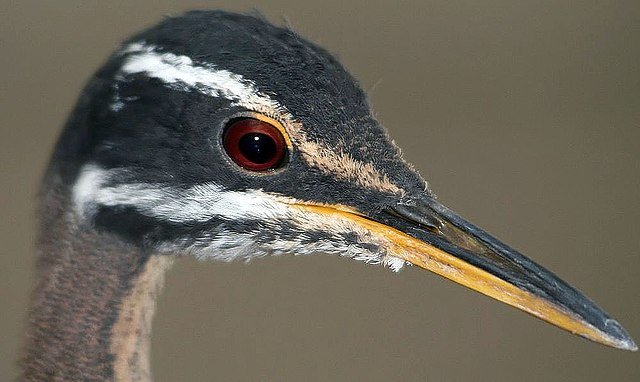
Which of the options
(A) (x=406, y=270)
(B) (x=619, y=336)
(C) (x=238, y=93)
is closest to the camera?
(C) (x=238, y=93)

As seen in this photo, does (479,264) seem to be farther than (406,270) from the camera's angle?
No

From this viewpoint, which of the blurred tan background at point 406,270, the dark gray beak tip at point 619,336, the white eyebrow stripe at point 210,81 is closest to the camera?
the white eyebrow stripe at point 210,81

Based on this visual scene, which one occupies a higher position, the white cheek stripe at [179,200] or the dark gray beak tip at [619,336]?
the white cheek stripe at [179,200]

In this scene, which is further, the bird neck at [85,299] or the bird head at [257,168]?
the bird neck at [85,299]

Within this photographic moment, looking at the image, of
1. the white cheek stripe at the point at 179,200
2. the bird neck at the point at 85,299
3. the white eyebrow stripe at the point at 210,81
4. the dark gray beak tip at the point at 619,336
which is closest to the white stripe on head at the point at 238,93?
the white eyebrow stripe at the point at 210,81

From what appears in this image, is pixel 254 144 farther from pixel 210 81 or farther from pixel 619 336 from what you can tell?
pixel 619 336

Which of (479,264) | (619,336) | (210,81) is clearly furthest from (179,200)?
(619,336)

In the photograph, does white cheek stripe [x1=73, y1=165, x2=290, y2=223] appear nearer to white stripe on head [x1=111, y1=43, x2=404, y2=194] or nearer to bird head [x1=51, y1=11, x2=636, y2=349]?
bird head [x1=51, y1=11, x2=636, y2=349]

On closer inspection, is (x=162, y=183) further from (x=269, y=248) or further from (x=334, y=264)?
(x=334, y=264)

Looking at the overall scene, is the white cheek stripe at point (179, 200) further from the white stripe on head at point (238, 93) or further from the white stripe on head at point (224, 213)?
the white stripe on head at point (238, 93)
